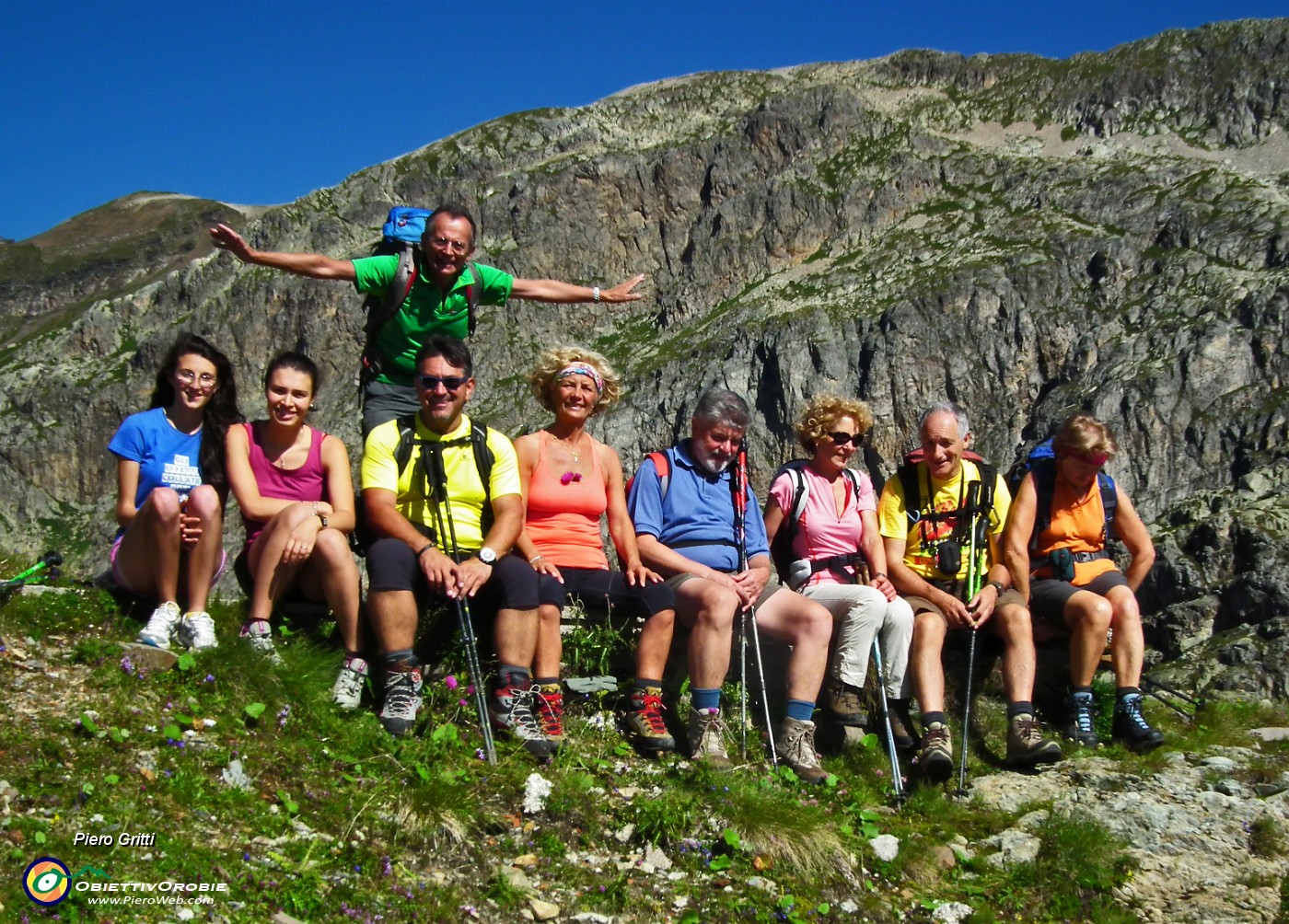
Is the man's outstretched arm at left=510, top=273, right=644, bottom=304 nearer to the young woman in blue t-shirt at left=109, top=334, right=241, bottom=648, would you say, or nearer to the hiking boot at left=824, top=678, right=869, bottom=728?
the young woman in blue t-shirt at left=109, top=334, right=241, bottom=648

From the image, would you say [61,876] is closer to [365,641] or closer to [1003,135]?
[365,641]

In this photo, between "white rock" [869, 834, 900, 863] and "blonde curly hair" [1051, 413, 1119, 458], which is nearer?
"white rock" [869, 834, 900, 863]

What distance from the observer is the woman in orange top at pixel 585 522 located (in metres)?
7.36

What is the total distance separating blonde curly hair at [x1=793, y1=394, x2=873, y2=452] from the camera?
28.6ft

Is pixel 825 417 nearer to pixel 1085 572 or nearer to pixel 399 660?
pixel 1085 572

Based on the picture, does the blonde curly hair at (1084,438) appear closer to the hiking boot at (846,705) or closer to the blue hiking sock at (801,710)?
the hiking boot at (846,705)

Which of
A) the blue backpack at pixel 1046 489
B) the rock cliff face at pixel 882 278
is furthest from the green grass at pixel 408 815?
the rock cliff face at pixel 882 278

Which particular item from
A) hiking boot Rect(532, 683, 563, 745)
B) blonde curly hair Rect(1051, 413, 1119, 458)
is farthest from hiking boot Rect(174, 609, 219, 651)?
blonde curly hair Rect(1051, 413, 1119, 458)

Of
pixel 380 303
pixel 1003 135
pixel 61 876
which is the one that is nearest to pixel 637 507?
pixel 380 303

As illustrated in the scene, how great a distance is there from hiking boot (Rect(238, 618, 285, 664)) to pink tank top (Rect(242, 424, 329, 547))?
32.5 inches

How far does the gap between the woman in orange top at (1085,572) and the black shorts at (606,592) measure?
3208 mm

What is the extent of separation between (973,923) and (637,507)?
371cm

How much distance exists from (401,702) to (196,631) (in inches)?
57.7

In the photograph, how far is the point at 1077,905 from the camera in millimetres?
6184
